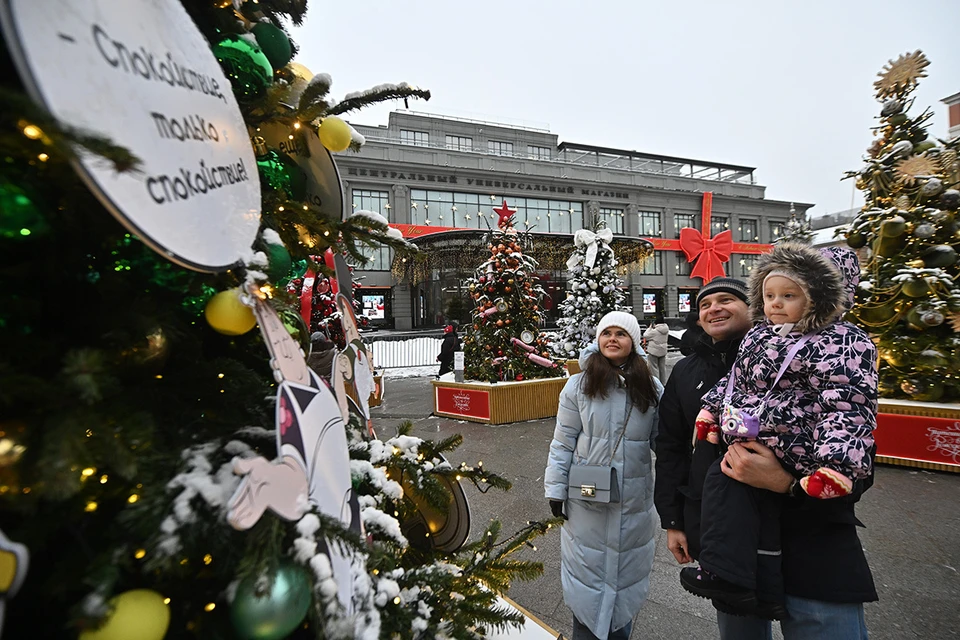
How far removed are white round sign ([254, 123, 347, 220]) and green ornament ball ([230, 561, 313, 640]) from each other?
0.98 metres

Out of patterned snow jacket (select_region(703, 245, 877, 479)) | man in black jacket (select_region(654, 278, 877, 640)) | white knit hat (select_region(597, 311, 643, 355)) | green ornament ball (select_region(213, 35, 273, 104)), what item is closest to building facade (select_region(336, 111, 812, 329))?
white knit hat (select_region(597, 311, 643, 355))

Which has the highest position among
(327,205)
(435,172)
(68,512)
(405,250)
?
(435,172)

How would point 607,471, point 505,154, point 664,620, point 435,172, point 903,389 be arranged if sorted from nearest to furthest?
point 607,471
point 664,620
point 903,389
point 435,172
point 505,154

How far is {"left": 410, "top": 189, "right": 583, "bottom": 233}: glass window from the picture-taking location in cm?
3297

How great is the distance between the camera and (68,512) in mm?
654

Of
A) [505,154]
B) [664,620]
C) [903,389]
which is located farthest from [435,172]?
[664,620]

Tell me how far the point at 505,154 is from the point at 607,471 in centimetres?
4016

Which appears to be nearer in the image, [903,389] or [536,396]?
[903,389]

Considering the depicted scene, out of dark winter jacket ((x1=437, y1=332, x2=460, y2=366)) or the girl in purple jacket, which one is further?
dark winter jacket ((x1=437, y1=332, x2=460, y2=366))

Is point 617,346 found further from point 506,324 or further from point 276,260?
point 506,324

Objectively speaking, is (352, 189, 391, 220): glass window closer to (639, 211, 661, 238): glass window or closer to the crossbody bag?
(639, 211, 661, 238): glass window

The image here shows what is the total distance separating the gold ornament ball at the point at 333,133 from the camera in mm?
1315

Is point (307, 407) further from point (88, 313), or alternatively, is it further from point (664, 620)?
point (664, 620)

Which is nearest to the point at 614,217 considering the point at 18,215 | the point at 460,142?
the point at 460,142
